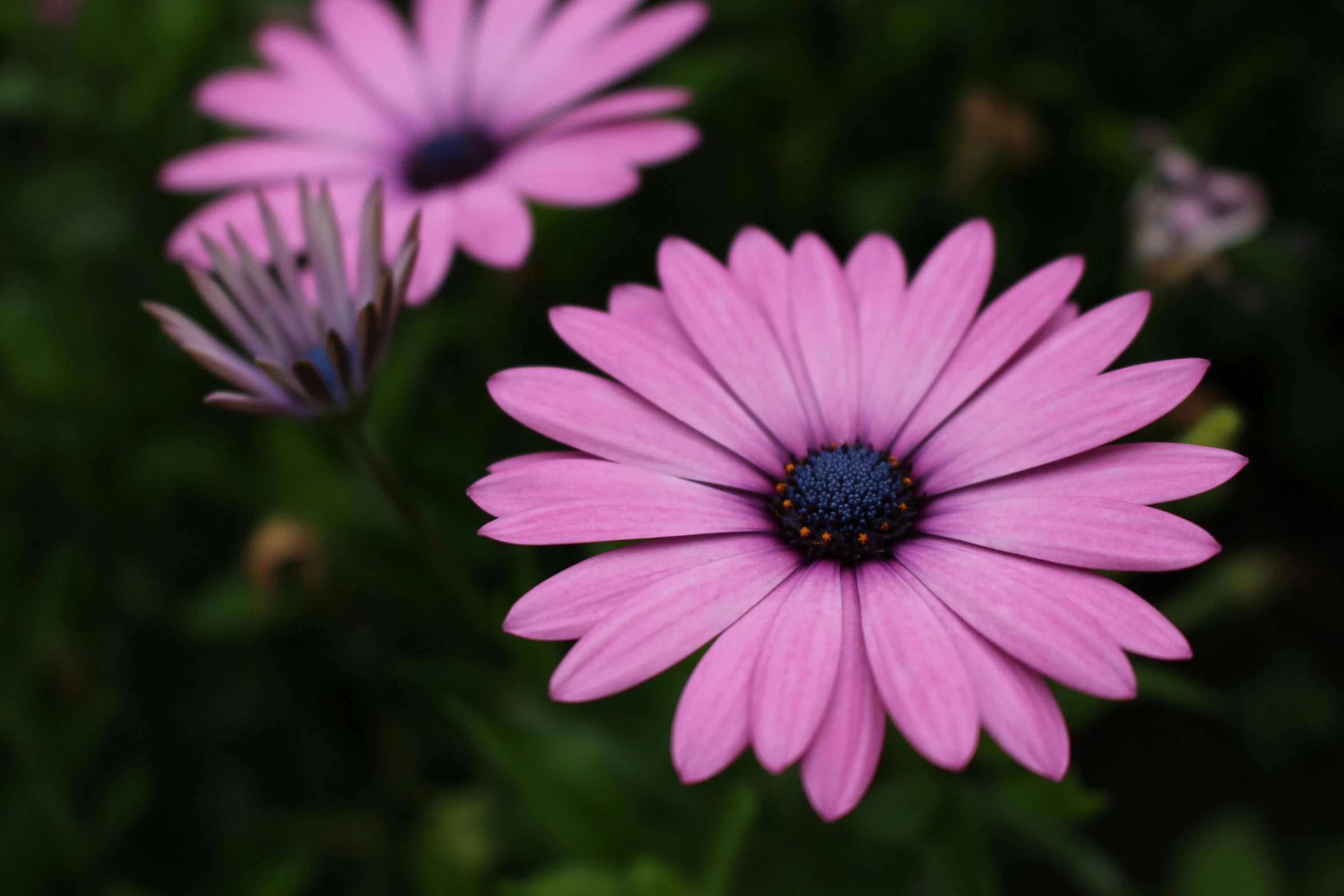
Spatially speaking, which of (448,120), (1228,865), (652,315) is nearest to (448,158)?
(448,120)

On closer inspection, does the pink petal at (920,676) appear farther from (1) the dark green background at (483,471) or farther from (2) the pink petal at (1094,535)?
(1) the dark green background at (483,471)

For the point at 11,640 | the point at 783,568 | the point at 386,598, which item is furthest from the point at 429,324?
the point at 783,568

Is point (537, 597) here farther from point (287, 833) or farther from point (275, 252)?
point (287, 833)

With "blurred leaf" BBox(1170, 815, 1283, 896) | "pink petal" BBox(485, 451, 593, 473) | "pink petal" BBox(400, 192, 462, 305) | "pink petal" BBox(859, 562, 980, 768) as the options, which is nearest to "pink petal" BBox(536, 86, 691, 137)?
"pink petal" BBox(400, 192, 462, 305)

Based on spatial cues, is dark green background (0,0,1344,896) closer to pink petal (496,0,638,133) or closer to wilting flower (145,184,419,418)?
pink petal (496,0,638,133)

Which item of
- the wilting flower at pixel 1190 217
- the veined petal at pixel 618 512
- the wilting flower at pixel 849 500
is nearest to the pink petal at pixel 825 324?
the wilting flower at pixel 849 500

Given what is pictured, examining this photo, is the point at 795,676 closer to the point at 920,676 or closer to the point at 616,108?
the point at 920,676
